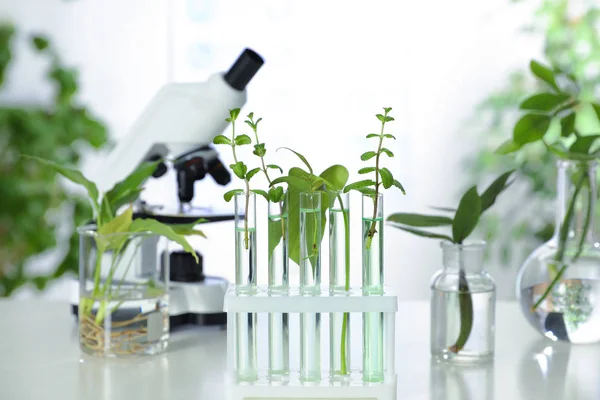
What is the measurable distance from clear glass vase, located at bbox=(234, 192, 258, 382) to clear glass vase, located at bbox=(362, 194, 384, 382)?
0.40 feet

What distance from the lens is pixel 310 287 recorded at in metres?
0.86

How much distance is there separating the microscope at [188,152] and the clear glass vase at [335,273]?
14.4 inches

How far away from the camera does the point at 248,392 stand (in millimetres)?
834

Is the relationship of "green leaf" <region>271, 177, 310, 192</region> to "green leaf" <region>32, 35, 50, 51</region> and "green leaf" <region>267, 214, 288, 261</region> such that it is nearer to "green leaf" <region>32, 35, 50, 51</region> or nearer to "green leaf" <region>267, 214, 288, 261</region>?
"green leaf" <region>267, 214, 288, 261</region>

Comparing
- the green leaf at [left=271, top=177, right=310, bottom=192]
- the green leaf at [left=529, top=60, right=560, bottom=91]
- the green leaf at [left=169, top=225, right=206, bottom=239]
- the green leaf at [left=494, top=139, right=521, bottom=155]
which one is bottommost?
the green leaf at [left=169, top=225, right=206, bottom=239]

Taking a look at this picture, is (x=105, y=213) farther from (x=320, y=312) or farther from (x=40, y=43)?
(x=40, y=43)

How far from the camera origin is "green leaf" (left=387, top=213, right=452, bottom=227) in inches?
42.9

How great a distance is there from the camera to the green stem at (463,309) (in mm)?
1032

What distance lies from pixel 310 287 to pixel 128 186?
0.41m

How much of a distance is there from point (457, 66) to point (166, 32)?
1.26 meters

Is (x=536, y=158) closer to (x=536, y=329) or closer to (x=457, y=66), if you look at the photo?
(x=457, y=66)

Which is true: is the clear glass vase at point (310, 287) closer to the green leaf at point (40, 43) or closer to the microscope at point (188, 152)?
the microscope at point (188, 152)

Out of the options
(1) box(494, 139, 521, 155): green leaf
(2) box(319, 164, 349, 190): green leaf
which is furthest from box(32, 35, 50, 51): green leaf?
(2) box(319, 164, 349, 190): green leaf

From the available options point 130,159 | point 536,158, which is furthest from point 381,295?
point 536,158
